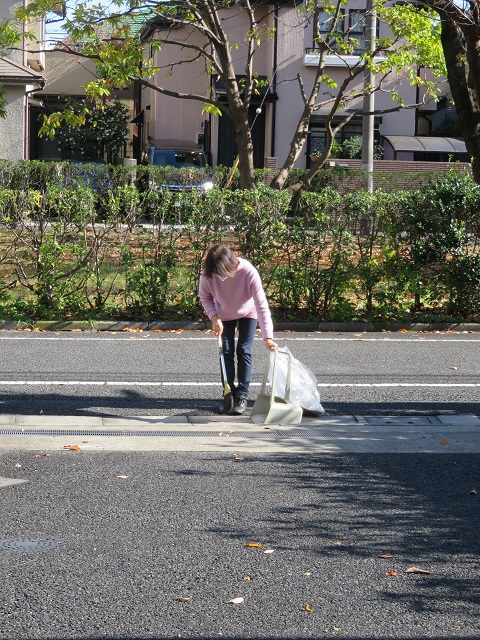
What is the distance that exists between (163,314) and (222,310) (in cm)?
573

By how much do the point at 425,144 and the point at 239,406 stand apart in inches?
1039

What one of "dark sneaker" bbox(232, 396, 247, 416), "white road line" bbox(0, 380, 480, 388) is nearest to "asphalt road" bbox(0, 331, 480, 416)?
"white road line" bbox(0, 380, 480, 388)

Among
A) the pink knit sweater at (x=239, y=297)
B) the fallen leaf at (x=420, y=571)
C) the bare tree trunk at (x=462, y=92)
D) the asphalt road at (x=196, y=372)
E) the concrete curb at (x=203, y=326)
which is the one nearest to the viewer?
the fallen leaf at (x=420, y=571)

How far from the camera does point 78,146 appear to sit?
36.8 meters

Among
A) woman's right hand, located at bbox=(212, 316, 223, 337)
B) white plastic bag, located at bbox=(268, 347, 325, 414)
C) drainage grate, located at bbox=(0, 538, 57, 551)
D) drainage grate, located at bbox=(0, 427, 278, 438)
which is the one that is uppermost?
woman's right hand, located at bbox=(212, 316, 223, 337)

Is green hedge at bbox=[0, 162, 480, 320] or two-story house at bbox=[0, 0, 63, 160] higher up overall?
two-story house at bbox=[0, 0, 63, 160]

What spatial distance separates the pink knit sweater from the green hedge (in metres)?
5.46

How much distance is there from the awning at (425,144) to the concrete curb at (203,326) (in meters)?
19.5

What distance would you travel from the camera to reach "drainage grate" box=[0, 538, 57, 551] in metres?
4.86

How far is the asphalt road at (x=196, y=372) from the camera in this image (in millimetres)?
8414

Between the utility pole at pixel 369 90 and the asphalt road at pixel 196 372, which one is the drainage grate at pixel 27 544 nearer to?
the asphalt road at pixel 196 372

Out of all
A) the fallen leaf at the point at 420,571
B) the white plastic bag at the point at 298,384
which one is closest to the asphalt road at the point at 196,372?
the white plastic bag at the point at 298,384

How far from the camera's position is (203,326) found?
13.2 m

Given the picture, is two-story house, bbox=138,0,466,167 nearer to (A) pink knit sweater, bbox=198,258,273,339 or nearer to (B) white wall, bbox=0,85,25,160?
(B) white wall, bbox=0,85,25,160
